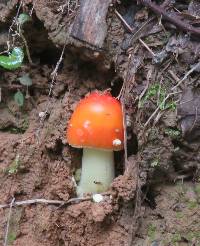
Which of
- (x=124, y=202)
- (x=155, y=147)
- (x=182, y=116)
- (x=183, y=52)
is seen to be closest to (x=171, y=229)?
(x=124, y=202)

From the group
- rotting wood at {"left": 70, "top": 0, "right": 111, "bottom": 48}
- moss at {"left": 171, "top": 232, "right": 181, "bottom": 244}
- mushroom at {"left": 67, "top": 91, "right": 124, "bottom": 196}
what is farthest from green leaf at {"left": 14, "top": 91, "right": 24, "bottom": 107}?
moss at {"left": 171, "top": 232, "right": 181, "bottom": 244}

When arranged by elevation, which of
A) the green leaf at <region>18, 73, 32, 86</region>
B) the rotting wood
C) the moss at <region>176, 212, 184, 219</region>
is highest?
the rotting wood

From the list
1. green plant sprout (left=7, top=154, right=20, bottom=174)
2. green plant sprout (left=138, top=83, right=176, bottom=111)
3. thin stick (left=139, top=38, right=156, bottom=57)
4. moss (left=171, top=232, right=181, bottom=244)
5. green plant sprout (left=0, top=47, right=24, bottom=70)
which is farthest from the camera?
green plant sprout (left=0, top=47, right=24, bottom=70)

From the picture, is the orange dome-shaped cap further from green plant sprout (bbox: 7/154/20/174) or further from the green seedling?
the green seedling

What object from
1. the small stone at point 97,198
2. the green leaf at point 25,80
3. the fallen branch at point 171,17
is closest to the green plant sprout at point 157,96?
the fallen branch at point 171,17

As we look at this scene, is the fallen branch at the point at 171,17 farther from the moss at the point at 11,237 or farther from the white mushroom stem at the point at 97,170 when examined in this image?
the moss at the point at 11,237

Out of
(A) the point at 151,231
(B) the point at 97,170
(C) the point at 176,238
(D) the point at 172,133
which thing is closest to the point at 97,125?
(B) the point at 97,170

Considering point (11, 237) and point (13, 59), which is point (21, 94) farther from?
point (11, 237)

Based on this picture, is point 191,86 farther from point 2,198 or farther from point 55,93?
point 2,198
